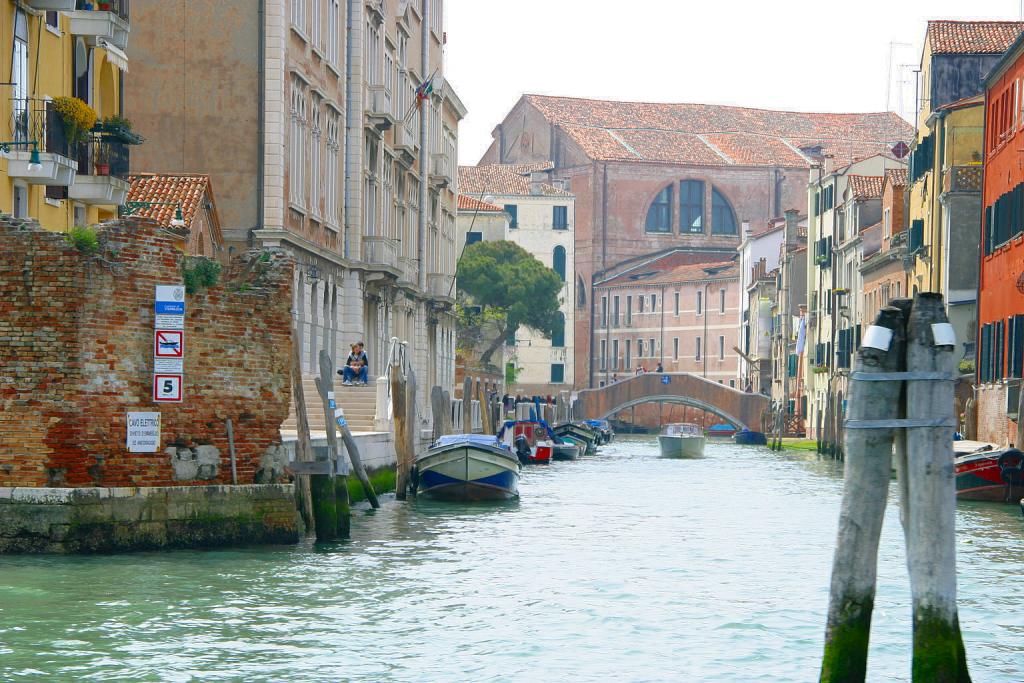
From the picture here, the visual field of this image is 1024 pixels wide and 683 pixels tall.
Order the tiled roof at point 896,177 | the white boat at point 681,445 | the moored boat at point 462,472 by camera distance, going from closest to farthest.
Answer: the moored boat at point 462,472 < the tiled roof at point 896,177 < the white boat at point 681,445

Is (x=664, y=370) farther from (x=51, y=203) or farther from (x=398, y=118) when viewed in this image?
(x=51, y=203)

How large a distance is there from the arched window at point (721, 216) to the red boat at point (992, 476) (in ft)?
200

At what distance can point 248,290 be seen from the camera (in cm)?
1633

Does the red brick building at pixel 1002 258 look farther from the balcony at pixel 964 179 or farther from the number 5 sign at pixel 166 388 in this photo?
the number 5 sign at pixel 166 388

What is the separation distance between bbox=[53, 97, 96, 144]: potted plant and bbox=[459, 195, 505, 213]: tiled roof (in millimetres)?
48691

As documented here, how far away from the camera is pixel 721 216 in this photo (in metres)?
86.3

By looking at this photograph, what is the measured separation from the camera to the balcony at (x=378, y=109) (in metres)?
35.2

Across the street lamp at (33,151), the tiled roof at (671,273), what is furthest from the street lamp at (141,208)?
the tiled roof at (671,273)

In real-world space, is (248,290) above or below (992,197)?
below

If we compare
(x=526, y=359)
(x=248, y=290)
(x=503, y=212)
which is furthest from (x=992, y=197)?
(x=526, y=359)

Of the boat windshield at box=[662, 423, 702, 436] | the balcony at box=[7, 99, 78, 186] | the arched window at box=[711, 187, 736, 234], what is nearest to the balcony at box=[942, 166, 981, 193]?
the boat windshield at box=[662, 423, 702, 436]

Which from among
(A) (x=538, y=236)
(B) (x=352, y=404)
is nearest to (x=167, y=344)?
(B) (x=352, y=404)

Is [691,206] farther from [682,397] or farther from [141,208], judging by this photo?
[141,208]

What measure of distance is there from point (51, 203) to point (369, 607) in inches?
364
